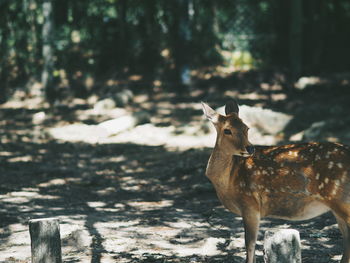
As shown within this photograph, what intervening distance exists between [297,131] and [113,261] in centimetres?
852

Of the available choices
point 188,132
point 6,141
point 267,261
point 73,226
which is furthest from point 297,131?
point 267,261

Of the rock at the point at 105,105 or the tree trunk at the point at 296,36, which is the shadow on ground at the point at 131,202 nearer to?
the rock at the point at 105,105

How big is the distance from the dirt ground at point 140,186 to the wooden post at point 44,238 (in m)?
1.68

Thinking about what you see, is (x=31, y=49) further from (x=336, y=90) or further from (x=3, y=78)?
(x=336, y=90)

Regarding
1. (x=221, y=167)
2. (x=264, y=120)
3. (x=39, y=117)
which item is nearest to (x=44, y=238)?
(x=221, y=167)

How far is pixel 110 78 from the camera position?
22219 mm

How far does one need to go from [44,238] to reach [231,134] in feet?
6.72

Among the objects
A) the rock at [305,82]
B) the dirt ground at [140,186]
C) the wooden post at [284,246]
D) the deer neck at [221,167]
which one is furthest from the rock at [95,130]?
the wooden post at [284,246]

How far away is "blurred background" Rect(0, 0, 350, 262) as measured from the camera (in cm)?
740

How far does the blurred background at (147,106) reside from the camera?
24.3ft

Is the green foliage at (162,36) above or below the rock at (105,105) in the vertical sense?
above

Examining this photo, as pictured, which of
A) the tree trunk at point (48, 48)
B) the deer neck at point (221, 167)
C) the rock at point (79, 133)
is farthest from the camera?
the tree trunk at point (48, 48)

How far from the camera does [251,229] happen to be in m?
5.34

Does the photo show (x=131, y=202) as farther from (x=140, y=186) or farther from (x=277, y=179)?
(x=277, y=179)
